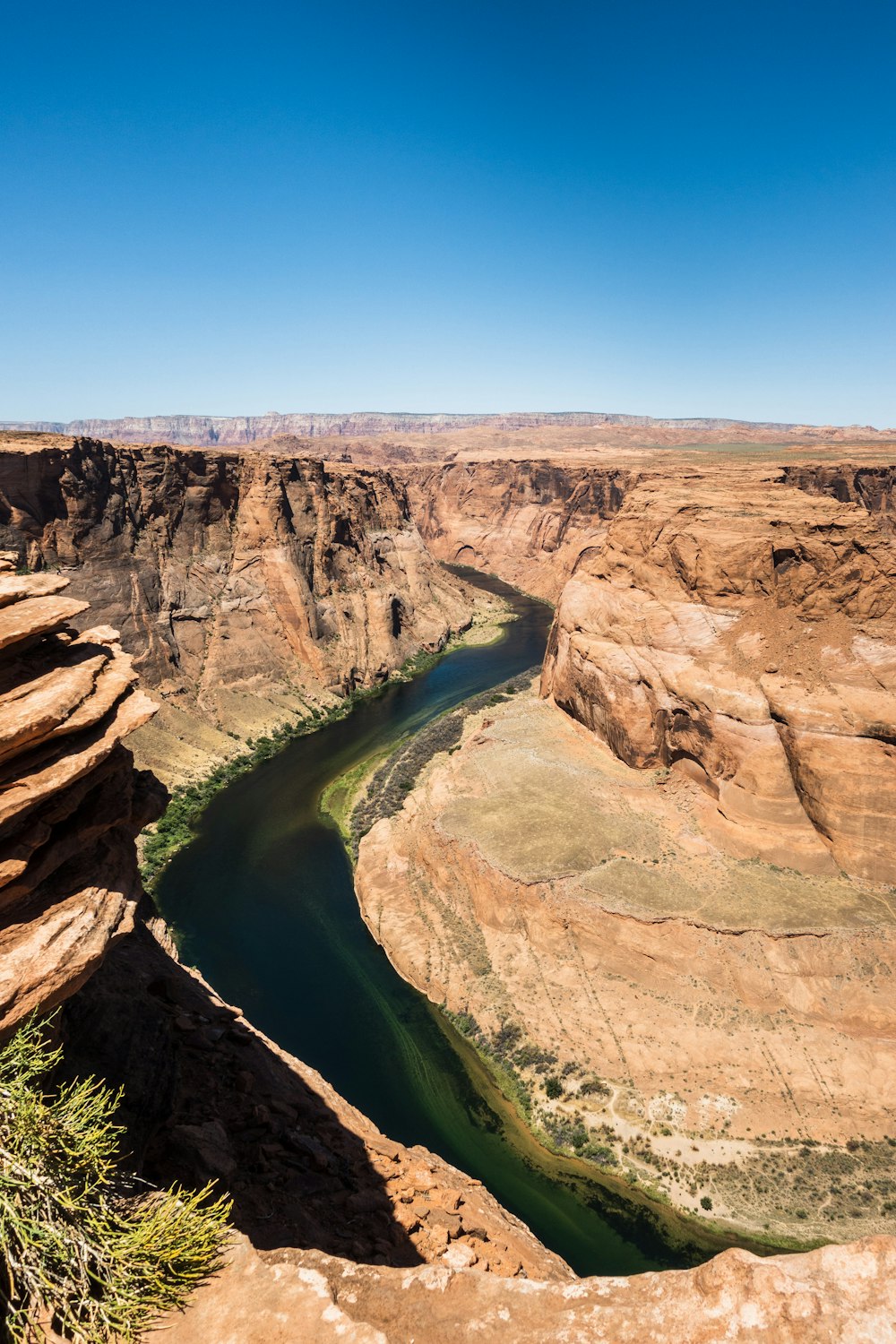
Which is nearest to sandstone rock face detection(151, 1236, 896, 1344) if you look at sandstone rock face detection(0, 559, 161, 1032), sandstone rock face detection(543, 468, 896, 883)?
sandstone rock face detection(0, 559, 161, 1032)

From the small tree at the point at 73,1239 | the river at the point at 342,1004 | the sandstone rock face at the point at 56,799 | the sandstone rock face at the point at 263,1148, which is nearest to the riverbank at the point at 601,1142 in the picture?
the river at the point at 342,1004

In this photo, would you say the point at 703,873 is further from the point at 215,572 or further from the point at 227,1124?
the point at 215,572

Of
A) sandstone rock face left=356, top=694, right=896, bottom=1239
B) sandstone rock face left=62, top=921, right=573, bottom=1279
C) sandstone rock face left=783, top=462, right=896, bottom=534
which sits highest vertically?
sandstone rock face left=783, top=462, right=896, bottom=534

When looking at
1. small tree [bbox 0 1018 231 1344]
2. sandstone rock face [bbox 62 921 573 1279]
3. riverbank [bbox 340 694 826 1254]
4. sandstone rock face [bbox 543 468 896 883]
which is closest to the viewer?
small tree [bbox 0 1018 231 1344]

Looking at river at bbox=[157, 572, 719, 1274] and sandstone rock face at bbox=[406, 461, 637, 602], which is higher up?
sandstone rock face at bbox=[406, 461, 637, 602]

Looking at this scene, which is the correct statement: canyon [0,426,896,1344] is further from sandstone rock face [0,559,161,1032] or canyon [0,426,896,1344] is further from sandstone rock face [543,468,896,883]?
sandstone rock face [543,468,896,883]

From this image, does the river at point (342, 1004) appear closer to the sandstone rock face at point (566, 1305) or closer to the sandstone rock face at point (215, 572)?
the sandstone rock face at point (215, 572)

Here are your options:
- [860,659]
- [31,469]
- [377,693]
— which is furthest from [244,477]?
[860,659]
